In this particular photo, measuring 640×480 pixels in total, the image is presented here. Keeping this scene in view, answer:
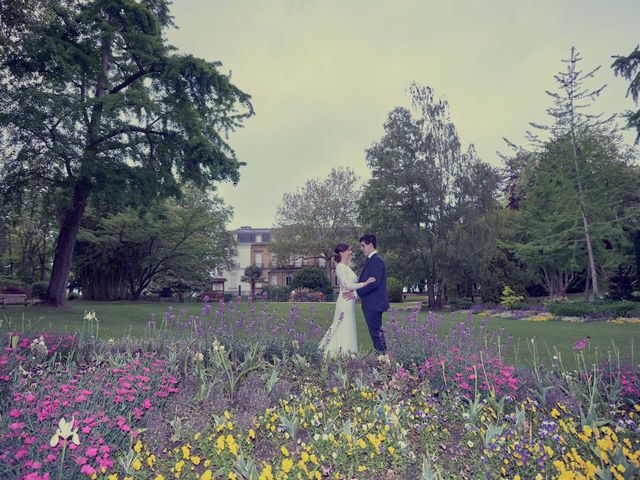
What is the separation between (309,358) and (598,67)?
80.5 ft

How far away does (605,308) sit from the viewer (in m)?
18.5

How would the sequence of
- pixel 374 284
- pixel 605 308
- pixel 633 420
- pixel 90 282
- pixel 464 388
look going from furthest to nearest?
pixel 90 282
pixel 605 308
pixel 374 284
pixel 464 388
pixel 633 420

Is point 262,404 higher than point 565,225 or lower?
lower

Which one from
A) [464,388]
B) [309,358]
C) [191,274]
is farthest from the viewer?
[191,274]

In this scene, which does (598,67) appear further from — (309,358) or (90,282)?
(90,282)

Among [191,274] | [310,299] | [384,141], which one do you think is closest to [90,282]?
[191,274]

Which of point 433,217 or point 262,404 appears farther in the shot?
point 433,217

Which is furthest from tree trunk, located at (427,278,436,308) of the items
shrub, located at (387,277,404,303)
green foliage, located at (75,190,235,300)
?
green foliage, located at (75,190,235,300)

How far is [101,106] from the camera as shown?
16953mm

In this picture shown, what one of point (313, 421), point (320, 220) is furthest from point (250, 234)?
point (313, 421)

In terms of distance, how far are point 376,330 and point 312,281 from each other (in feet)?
104

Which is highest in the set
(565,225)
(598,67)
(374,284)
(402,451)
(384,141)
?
(598,67)

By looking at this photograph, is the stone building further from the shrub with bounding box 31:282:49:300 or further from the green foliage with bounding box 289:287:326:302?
the shrub with bounding box 31:282:49:300

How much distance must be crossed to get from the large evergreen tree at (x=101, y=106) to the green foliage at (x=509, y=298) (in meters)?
16.2
